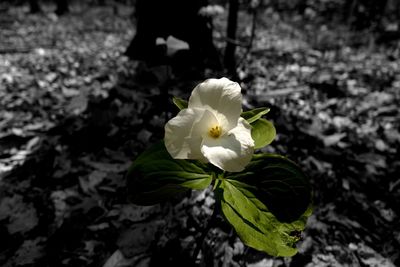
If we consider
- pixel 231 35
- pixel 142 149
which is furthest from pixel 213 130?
pixel 231 35

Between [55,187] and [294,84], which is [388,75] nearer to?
[294,84]

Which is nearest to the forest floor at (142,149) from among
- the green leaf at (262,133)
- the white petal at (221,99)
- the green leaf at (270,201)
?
the green leaf at (270,201)

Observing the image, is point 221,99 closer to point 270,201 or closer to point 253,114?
point 253,114

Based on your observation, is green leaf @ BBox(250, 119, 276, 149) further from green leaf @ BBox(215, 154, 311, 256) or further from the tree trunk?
the tree trunk

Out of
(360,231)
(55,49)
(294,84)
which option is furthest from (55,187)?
(55,49)

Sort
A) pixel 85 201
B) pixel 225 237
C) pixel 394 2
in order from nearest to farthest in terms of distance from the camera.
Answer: pixel 225 237
pixel 85 201
pixel 394 2

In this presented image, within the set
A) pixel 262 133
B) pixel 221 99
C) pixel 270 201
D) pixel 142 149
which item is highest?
pixel 221 99

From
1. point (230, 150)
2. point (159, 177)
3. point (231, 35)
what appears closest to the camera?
point (230, 150)
